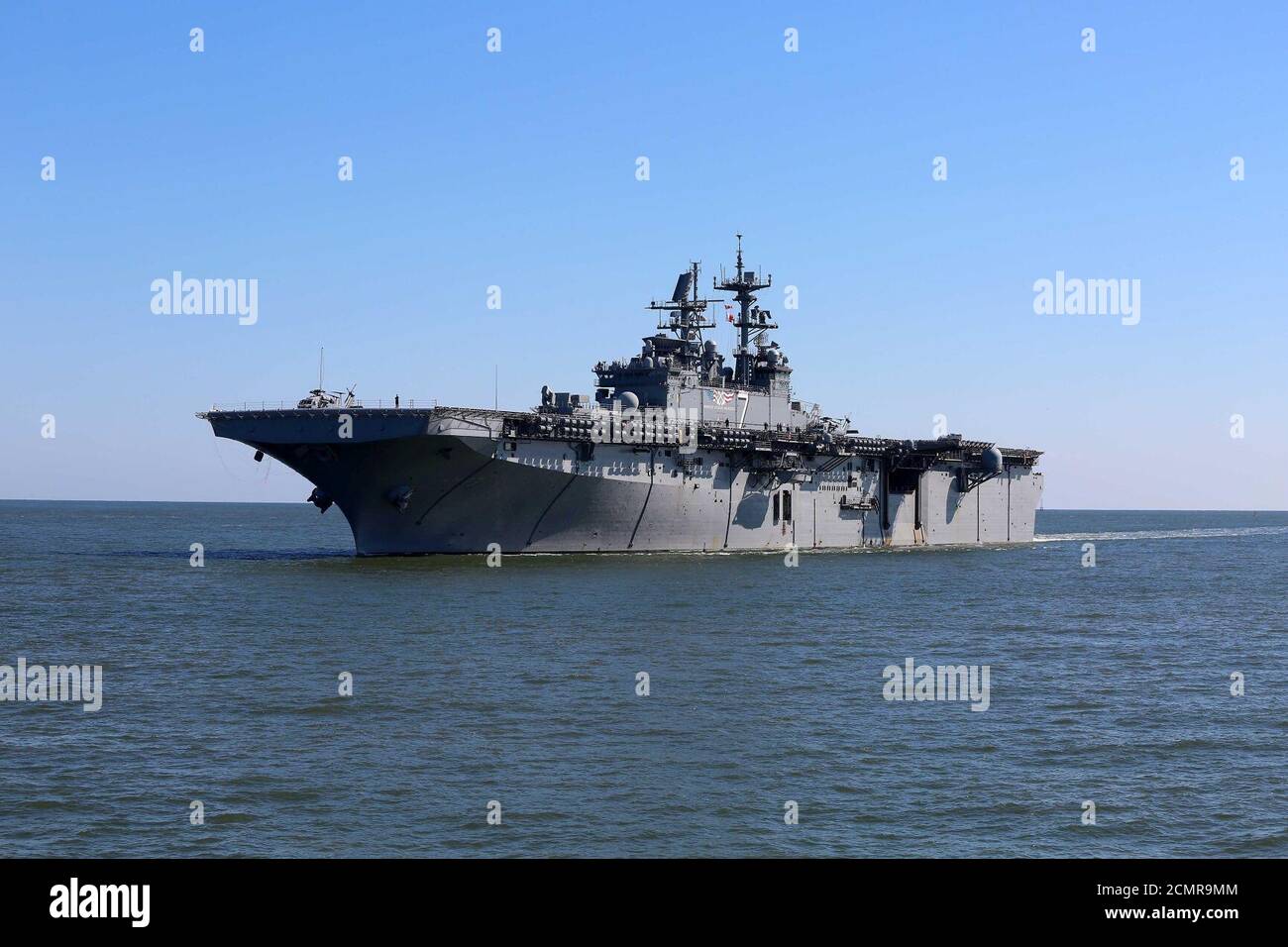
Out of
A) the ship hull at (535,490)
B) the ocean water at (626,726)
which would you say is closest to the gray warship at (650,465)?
the ship hull at (535,490)

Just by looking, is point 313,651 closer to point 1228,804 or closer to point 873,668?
point 873,668

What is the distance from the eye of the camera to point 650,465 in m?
39.1

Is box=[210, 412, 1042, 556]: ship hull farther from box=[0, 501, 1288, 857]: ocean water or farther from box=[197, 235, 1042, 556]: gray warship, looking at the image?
box=[0, 501, 1288, 857]: ocean water

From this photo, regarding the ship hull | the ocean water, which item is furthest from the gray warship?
the ocean water

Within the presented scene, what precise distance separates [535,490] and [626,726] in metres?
21.2

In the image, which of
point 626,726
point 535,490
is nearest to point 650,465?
point 535,490

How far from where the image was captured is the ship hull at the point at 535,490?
1353 inches

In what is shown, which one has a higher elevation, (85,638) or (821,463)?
(821,463)

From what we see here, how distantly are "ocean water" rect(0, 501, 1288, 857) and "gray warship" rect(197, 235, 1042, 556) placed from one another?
4299 millimetres

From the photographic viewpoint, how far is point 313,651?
21391 millimetres

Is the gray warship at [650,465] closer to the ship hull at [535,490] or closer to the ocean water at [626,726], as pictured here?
the ship hull at [535,490]
